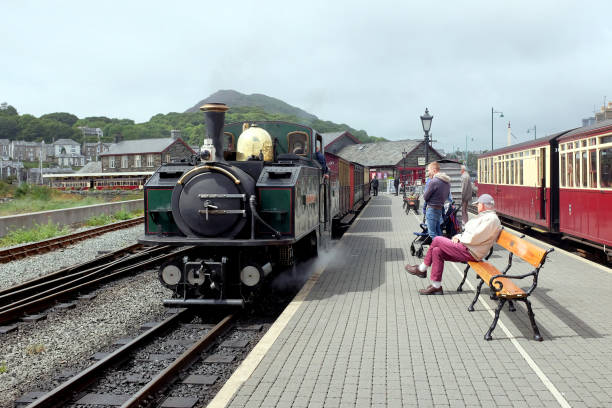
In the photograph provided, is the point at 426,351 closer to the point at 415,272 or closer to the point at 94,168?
the point at 415,272

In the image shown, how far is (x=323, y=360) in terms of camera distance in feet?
16.3

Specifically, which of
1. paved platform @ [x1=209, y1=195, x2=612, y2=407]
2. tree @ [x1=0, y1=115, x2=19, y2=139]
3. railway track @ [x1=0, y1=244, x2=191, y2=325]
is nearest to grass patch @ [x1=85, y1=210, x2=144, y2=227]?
railway track @ [x1=0, y1=244, x2=191, y2=325]

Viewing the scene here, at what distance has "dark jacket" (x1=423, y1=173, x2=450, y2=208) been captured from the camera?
9438 millimetres

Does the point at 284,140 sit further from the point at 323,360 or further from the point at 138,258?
the point at 323,360

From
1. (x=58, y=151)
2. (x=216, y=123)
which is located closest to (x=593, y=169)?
(x=216, y=123)

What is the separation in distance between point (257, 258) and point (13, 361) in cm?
321

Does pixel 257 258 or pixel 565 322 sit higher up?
pixel 257 258

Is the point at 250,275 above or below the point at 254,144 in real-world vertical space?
below

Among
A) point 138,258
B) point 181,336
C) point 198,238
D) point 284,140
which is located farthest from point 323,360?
point 138,258

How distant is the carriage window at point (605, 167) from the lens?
9562 millimetres

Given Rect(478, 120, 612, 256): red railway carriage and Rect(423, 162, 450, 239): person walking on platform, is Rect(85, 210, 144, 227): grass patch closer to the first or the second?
Rect(423, 162, 450, 239): person walking on platform

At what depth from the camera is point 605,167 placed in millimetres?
9773

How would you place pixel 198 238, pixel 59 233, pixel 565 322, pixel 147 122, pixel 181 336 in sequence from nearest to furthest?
pixel 565 322, pixel 181 336, pixel 198 238, pixel 59 233, pixel 147 122

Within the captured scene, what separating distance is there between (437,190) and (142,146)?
69.4m
